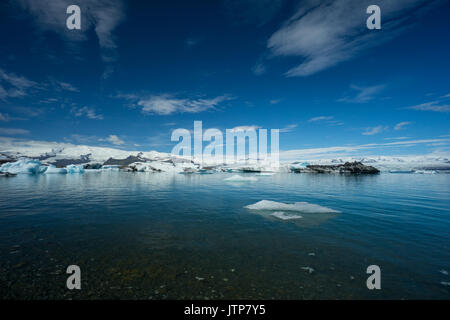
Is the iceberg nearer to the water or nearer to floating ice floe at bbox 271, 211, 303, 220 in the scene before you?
the water

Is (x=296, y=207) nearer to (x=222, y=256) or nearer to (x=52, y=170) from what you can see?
(x=222, y=256)

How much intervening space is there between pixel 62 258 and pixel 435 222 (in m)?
18.9

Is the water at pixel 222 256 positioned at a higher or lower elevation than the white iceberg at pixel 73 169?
lower

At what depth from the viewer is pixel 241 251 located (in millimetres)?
7348

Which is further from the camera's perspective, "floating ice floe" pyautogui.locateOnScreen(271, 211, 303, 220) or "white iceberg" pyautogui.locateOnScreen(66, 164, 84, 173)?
"white iceberg" pyautogui.locateOnScreen(66, 164, 84, 173)

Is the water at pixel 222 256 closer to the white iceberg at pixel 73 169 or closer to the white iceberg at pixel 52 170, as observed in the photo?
the white iceberg at pixel 52 170

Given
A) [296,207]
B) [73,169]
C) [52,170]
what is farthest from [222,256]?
[73,169]

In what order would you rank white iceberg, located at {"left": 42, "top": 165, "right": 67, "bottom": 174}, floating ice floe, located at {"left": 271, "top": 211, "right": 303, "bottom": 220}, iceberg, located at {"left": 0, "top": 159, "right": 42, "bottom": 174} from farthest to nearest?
1. white iceberg, located at {"left": 42, "top": 165, "right": 67, "bottom": 174}
2. iceberg, located at {"left": 0, "top": 159, "right": 42, "bottom": 174}
3. floating ice floe, located at {"left": 271, "top": 211, "right": 303, "bottom": 220}

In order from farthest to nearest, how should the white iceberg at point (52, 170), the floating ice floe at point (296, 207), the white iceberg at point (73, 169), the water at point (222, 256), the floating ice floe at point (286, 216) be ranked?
the white iceberg at point (73, 169), the white iceberg at point (52, 170), the floating ice floe at point (296, 207), the floating ice floe at point (286, 216), the water at point (222, 256)

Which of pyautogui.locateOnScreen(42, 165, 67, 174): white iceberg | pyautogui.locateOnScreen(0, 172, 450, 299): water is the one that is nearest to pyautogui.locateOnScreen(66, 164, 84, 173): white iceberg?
pyautogui.locateOnScreen(42, 165, 67, 174): white iceberg

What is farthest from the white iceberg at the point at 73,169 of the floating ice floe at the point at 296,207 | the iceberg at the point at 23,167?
the floating ice floe at the point at 296,207
